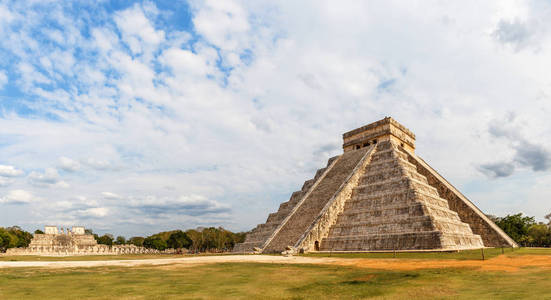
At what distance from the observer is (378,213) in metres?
29.6

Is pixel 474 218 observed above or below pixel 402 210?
below

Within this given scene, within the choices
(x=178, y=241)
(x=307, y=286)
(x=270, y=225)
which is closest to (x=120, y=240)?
(x=178, y=241)

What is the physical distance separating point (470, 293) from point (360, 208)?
75.1 ft

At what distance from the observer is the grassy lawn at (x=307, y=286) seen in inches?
371

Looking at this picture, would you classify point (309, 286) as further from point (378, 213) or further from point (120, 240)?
point (120, 240)

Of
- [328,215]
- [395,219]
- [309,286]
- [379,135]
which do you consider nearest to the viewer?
[309,286]

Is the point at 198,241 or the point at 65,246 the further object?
the point at 198,241

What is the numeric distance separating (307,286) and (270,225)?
28.3m

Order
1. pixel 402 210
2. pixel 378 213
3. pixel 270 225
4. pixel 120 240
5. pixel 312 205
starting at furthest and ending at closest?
pixel 120 240 < pixel 270 225 < pixel 312 205 < pixel 378 213 < pixel 402 210

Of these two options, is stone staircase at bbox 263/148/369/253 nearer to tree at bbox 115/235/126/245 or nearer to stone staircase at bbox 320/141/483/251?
stone staircase at bbox 320/141/483/251

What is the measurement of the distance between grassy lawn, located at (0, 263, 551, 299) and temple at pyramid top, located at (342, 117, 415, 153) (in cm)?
3009

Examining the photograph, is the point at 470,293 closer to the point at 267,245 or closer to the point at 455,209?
the point at 267,245

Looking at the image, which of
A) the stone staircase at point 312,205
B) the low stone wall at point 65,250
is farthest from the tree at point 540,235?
the low stone wall at point 65,250

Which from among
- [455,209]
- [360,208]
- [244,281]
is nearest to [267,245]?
[360,208]
